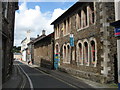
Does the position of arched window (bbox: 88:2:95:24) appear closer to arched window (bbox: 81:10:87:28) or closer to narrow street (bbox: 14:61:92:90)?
arched window (bbox: 81:10:87:28)

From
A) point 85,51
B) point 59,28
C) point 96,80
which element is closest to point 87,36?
point 85,51

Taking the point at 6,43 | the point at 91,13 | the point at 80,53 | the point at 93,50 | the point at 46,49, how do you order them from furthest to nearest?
the point at 46,49, the point at 80,53, the point at 91,13, the point at 93,50, the point at 6,43

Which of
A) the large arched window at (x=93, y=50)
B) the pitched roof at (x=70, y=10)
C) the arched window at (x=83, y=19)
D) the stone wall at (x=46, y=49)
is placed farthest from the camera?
the stone wall at (x=46, y=49)

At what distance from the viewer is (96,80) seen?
10836mm

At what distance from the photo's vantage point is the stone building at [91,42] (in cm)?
1034

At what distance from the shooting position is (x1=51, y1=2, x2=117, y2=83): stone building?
10336 millimetres

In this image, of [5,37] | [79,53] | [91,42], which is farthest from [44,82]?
[91,42]

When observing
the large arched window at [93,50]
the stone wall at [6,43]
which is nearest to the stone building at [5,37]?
the stone wall at [6,43]

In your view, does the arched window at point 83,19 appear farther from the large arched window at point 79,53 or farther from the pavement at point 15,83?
the pavement at point 15,83

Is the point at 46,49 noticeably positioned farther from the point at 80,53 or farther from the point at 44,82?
the point at 44,82

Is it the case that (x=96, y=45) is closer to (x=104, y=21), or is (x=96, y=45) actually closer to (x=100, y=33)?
(x=100, y=33)

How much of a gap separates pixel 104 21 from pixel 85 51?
3515 millimetres

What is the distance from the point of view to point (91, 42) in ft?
39.6

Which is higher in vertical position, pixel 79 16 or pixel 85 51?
pixel 79 16
